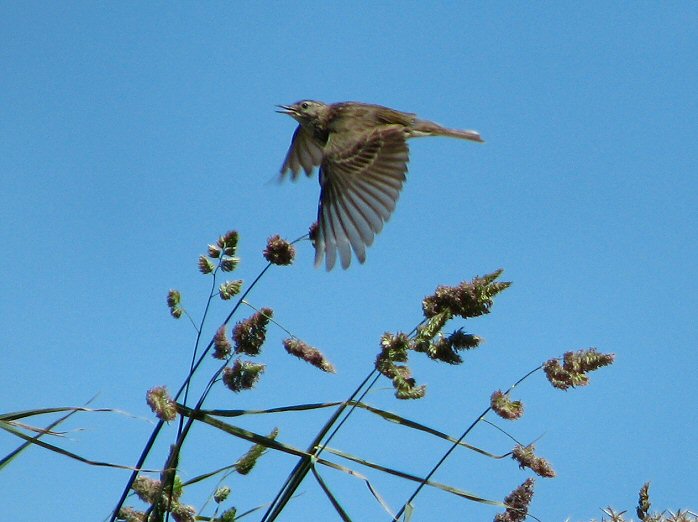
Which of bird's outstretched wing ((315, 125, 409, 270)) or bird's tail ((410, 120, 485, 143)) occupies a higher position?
bird's tail ((410, 120, 485, 143))

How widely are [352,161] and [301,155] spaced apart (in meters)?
0.98

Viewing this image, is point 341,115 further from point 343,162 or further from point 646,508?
point 646,508

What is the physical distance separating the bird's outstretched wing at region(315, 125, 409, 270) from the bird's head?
463 mm

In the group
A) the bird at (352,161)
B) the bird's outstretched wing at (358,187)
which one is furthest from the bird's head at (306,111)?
the bird's outstretched wing at (358,187)

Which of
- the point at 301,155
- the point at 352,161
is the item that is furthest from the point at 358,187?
the point at 301,155

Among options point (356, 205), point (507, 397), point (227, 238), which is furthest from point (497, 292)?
point (356, 205)

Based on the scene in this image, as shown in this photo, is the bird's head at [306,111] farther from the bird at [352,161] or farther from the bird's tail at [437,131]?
the bird's tail at [437,131]

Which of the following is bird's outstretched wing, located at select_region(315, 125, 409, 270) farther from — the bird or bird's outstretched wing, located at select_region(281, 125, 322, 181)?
bird's outstretched wing, located at select_region(281, 125, 322, 181)

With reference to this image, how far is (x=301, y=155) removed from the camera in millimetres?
5309

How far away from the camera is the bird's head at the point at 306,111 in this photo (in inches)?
202

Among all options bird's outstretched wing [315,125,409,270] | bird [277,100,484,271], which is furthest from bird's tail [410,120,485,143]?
bird's outstretched wing [315,125,409,270]

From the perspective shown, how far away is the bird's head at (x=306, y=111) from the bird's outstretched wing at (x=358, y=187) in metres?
0.46

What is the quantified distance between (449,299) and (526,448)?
1.58 ft

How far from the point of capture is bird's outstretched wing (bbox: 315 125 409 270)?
3762mm
